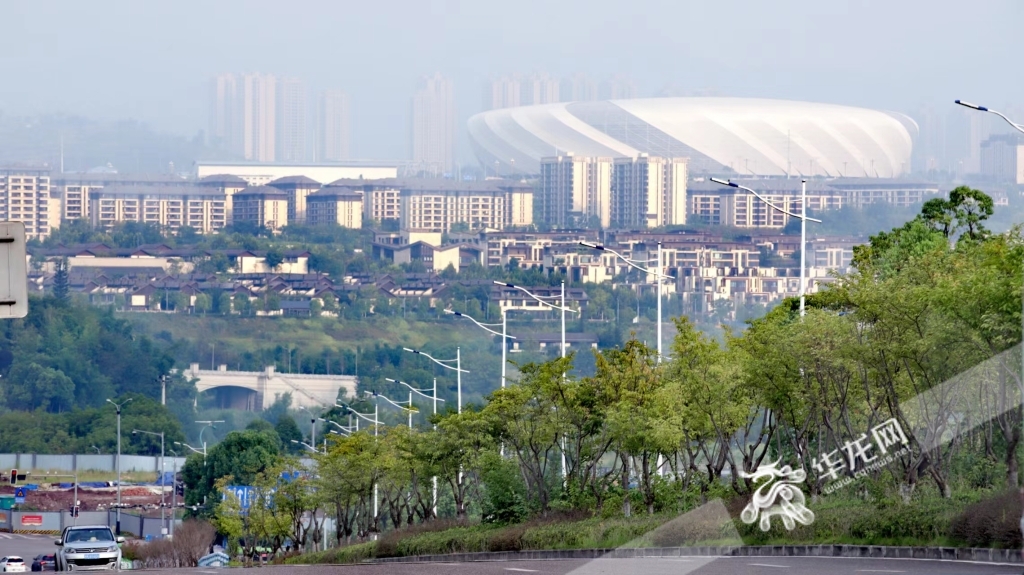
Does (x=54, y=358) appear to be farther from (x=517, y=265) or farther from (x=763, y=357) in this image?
(x=763, y=357)

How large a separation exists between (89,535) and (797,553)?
10905 mm

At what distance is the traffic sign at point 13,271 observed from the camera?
15.4 m

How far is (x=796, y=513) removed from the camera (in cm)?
2359

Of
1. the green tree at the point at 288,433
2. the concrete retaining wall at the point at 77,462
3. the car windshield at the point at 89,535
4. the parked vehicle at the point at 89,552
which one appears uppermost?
the car windshield at the point at 89,535

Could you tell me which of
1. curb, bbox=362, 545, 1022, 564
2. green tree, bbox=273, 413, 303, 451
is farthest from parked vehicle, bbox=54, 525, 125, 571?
green tree, bbox=273, 413, 303, 451

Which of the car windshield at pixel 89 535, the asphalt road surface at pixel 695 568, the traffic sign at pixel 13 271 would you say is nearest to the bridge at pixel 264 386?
the car windshield at pixel 89 535

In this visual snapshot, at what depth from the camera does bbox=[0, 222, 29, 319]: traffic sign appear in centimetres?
1542

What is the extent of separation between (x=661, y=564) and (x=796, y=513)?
4178 millimetres

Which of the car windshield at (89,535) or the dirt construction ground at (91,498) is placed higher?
the car windshield at (89,535)

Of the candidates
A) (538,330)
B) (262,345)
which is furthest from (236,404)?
(538,330)
